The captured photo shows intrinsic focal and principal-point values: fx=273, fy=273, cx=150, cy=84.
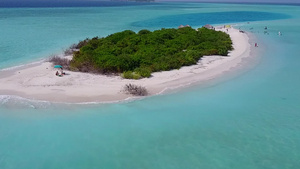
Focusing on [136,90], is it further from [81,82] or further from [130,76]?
[81,82]

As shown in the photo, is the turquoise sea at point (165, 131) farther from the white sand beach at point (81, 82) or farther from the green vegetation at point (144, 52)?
the green vegetation at point (144, 52)

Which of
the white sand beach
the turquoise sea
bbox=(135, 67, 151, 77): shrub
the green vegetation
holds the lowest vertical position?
the turquoise sea

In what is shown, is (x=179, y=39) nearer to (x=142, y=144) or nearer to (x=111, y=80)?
(x=111, y=80)

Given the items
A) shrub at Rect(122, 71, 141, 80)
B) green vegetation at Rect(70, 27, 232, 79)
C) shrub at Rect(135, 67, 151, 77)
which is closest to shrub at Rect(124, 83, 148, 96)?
shrub at Rect(122, 71, 141, 80)

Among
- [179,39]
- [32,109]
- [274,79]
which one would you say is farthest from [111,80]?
[179,39]

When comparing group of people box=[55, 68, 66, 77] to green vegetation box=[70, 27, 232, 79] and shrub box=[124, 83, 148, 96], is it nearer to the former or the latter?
green vegetation box=[70, 27, 232, 79]

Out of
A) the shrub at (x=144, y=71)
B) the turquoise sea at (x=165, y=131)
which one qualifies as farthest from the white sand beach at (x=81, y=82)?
the turquoise sea at (x=165, y=131)

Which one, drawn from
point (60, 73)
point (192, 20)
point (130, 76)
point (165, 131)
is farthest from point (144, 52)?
point (192, 20)
